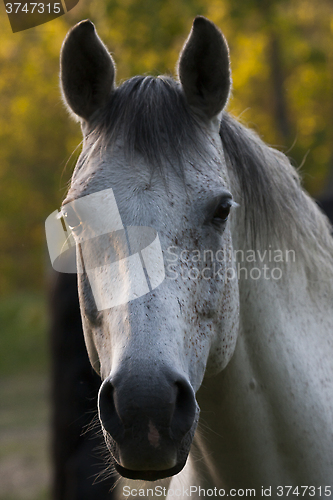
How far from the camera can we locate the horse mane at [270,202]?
6.40 ft

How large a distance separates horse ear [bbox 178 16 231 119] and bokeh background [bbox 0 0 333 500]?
712 centimetres

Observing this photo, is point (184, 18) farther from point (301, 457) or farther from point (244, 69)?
point (301, 457)

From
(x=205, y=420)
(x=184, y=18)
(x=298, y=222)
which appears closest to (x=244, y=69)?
(x=184, y=18)

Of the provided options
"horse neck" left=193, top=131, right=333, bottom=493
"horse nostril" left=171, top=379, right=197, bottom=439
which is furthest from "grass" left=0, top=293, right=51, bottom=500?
"horse nostril" left=171, top=379, right=197, bottom=439

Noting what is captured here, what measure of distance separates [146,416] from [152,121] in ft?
3.43

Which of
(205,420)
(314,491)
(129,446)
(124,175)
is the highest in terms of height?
(124,175)

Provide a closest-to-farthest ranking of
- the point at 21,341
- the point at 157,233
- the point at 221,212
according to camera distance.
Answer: the point at 157,233
the point at 221,212
the point at 21,341

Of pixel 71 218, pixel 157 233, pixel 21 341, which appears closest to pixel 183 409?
pixel 157 233

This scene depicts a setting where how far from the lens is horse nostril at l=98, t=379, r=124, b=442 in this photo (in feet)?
4.32

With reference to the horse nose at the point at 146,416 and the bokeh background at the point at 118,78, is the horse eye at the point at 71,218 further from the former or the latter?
the bokeh background at the point at 118,78

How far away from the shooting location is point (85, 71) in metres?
1.86

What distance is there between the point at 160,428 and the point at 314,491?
2.85ft

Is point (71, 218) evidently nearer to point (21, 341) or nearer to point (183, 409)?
point (183, 409)

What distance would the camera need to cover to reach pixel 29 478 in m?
6.91
